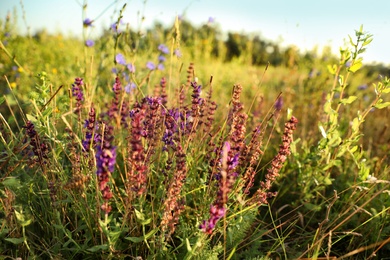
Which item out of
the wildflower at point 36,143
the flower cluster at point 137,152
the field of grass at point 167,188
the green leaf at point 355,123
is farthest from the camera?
the green leaf at point 355,123

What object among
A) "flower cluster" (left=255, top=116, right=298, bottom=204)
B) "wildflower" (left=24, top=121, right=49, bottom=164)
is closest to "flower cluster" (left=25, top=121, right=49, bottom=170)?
"wildflower" (left=24, top=121, right=49, bottom=164)

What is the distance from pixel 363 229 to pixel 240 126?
106 cm

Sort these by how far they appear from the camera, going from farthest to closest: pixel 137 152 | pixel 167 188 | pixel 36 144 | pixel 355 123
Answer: pixel 355 123 < pixel 167 188 < pixel 36 144 < pixel 137 152

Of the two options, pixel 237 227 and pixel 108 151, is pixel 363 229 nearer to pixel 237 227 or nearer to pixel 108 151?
pixel 237 227

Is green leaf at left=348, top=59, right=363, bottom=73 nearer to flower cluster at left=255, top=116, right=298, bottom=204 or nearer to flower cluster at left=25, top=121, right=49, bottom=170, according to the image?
flower cluster at left=255, top=116, right=298, bottom=204

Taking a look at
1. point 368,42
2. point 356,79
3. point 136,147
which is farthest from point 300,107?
point 356,79

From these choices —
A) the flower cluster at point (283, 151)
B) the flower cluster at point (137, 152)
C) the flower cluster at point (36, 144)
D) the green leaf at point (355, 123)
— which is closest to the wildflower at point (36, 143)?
the flower cluster at point (36, 144)

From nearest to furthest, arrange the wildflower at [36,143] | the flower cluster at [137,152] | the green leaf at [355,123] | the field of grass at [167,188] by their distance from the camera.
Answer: the flower cluster at [137,152] < the field of grass at [167,188] < the wildflower at [36,143] < the green leaf at [355,123]

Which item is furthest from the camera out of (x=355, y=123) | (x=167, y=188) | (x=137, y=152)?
(x=355, y=123)

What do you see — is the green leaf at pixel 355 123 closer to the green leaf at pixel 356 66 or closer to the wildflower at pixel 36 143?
the green leaf at pixel 356 66

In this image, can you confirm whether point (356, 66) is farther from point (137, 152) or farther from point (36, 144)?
point (36, 144)

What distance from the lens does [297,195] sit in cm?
220

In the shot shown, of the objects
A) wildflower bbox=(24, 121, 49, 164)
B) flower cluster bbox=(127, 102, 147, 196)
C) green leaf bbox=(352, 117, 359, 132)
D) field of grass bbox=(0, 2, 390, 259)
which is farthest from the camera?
green leaf bbox=(352, 117, 359, 132)

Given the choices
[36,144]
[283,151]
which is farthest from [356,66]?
[36,144]
